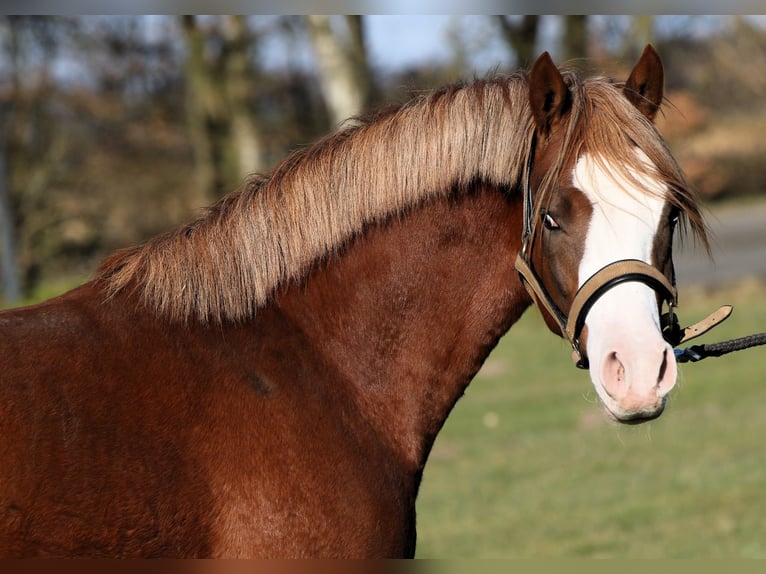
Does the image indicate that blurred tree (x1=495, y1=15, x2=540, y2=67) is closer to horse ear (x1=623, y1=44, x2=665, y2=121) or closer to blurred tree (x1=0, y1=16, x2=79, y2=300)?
blurred tree (x1=0, y1=16, x2=79, y2=300)

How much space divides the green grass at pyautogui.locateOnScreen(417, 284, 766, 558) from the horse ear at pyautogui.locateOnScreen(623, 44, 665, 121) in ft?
5.56

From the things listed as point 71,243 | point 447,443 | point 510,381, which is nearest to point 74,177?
point 71,243

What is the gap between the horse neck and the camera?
3.16 m

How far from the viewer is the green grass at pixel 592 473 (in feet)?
22.4

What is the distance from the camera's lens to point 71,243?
69.3ft

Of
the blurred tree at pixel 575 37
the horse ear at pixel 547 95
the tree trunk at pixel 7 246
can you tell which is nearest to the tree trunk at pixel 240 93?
the tree trunk at pixel 7 246

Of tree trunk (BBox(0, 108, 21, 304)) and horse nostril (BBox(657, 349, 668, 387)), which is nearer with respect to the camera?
horse nostril (BBox(657, 349, 668, 387))

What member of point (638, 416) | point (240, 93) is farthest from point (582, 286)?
point (240, 93)

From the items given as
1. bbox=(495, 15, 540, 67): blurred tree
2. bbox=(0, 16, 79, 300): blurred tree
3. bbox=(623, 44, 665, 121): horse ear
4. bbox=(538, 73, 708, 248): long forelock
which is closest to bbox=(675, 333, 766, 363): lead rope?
bbox=(538, 73, 708, 248): long forelock

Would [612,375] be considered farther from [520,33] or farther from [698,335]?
[520,33]

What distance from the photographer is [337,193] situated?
318 cm

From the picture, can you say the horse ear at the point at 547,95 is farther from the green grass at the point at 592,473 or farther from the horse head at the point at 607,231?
the green grass at the point at 592,473

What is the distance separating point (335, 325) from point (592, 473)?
6.40 m

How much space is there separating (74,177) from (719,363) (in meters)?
15.3
